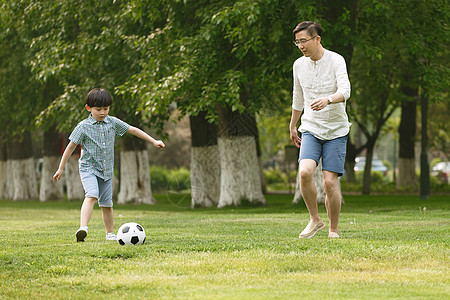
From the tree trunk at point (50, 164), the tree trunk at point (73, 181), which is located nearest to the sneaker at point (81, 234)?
the tree trunk at point (50, 164)

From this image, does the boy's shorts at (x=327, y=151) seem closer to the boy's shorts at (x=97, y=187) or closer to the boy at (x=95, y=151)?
the boy at (x=95, y=151)

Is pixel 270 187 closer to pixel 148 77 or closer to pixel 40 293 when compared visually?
pixel 148 77

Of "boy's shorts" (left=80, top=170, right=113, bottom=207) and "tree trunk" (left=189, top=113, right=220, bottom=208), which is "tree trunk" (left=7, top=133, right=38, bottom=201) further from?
"boy's shorts" (left=80, top=170, right=113, bottom=207)

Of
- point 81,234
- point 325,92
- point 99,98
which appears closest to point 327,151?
point 325,92

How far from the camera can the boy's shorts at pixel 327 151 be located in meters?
8.16

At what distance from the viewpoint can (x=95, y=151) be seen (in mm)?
8898

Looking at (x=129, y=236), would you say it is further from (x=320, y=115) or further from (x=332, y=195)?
(x=320, y=115)

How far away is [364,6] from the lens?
18.4m

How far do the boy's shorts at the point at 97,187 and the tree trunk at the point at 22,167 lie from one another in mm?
24168

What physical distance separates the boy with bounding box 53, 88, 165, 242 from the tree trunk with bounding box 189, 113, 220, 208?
13.5 m

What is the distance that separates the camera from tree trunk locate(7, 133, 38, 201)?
107 feet

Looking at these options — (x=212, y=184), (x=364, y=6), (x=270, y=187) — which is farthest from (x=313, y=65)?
(x=270, y=187)

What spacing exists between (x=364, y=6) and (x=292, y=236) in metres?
10.6

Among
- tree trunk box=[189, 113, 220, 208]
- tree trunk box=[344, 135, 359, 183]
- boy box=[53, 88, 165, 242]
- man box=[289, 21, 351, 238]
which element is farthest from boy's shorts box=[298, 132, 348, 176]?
tree trunk box=[344, 135, 359, 183]
